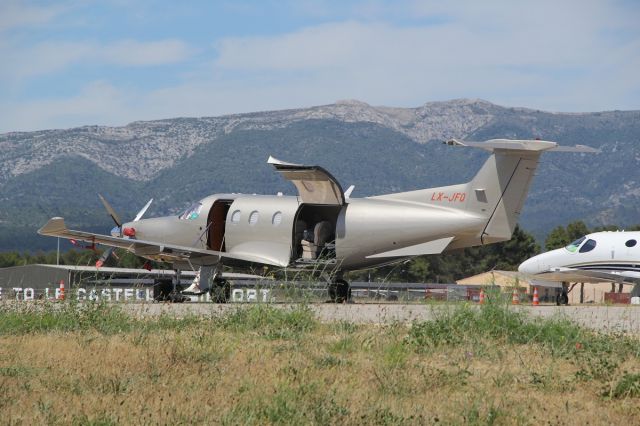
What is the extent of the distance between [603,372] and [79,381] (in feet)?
20.5

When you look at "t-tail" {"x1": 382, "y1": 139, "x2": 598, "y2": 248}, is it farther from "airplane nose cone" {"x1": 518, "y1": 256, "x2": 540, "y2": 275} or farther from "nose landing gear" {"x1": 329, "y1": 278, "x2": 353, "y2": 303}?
"airplane nose cone" {"x1": 518, "y1": 256, "x2": 540, "y2": 275}

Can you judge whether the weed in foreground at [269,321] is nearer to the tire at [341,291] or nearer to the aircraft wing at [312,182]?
the aircraft wing at [312,182]

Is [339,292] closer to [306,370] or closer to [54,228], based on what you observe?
[54,228]

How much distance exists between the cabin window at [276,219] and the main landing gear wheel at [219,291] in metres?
2.15

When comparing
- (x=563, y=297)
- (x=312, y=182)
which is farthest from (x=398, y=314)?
(x=563, y=297)

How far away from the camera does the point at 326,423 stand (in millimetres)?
10492

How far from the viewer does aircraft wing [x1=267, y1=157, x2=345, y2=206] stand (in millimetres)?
28938

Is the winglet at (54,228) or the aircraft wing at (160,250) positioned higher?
the winglet at (54,228)

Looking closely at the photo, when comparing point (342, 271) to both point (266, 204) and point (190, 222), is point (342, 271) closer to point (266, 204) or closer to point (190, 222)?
point (266, 204)

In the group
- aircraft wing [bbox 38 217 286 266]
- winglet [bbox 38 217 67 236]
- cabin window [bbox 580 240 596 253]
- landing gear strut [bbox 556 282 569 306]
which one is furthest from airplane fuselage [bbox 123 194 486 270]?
cabin window [bbox 580 240 596 253]

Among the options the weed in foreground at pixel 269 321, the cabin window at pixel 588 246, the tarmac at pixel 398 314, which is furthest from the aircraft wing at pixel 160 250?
the cabin window at pixel 588 246

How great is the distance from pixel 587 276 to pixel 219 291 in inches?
733

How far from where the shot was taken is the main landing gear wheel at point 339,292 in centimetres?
3144

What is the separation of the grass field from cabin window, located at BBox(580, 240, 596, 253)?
23.7 metres
